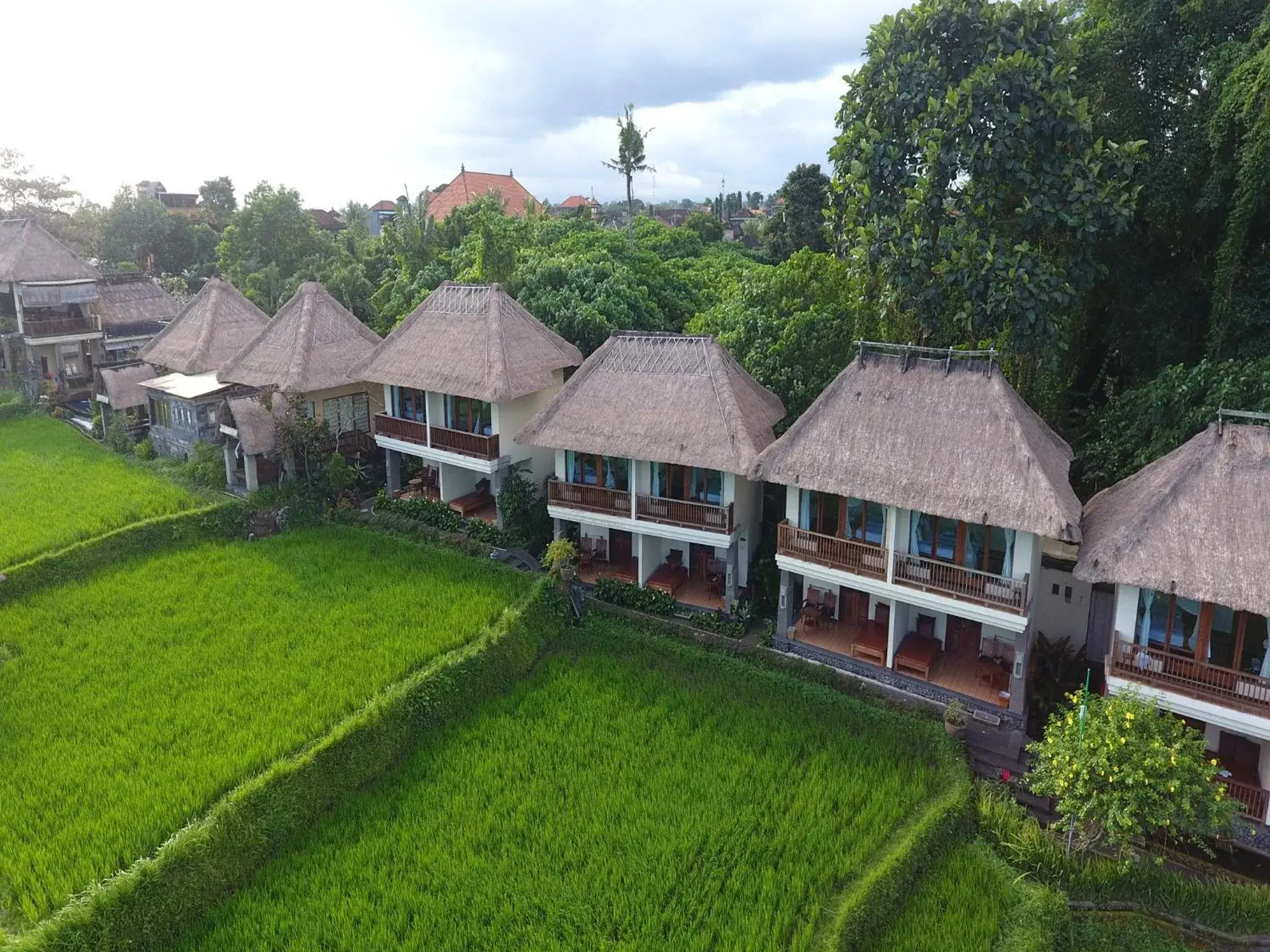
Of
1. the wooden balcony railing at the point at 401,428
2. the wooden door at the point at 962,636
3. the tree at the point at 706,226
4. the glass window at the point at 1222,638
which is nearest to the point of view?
the glass window at the point at 1222,638

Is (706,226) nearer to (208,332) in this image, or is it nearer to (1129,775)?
(208,332)

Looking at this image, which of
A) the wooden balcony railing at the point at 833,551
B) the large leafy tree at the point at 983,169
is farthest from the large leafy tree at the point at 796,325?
the wooden balcony railing at the point at 833,551

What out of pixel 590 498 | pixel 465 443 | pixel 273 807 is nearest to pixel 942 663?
pixel 590 498

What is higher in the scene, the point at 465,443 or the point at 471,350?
the point at 471,350

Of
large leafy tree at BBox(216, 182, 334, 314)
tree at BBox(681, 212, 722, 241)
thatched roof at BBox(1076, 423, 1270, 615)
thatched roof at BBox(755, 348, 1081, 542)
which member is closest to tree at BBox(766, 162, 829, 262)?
tree at BBox(681, 212, 722, 241)

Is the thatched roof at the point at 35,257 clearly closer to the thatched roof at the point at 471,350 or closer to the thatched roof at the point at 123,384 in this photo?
the thatched roof at the point at 123,384

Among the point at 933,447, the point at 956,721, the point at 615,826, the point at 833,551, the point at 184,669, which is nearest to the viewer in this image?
the point at 615,826

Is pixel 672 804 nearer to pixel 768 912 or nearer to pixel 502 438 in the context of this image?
pixel 768 912

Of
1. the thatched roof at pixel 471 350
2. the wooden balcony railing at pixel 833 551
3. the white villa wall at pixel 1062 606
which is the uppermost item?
the thatched roof at pixel 471 350
